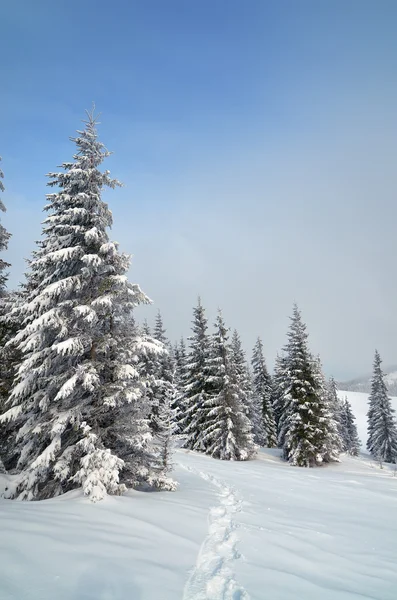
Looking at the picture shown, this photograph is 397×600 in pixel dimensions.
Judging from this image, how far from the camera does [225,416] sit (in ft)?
92.6

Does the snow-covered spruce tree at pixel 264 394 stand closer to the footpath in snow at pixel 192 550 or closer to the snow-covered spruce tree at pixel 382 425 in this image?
the snow-covered spruce tree at pixel 382 425

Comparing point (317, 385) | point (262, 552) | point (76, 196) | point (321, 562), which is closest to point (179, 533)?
point (262, 552)

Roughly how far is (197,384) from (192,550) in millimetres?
26166

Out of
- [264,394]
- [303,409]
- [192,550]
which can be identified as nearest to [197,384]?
[303,409]

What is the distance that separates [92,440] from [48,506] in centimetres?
187

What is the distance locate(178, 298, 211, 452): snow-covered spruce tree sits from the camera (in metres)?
30.4

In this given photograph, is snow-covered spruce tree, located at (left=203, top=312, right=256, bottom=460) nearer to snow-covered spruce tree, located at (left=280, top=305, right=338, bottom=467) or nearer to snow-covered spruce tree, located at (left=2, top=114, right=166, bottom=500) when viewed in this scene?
snow-covered spruce tree, located at (left=280, top=305, right=338, bottom=467)

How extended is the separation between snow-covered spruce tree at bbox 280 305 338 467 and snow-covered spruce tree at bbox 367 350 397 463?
20583 mm

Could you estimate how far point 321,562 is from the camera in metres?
6.20

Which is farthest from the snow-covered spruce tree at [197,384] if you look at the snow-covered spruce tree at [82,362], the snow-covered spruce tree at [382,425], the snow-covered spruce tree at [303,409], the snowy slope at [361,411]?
the snowy slope at [361,411]

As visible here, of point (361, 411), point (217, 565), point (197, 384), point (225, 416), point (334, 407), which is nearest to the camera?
point (217, 565)

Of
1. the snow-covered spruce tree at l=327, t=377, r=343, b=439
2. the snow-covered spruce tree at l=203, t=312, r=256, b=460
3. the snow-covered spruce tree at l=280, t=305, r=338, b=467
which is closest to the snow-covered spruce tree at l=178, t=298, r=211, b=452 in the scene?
the snow-covered spruce tree at l=203, t=312, r=256, b=460

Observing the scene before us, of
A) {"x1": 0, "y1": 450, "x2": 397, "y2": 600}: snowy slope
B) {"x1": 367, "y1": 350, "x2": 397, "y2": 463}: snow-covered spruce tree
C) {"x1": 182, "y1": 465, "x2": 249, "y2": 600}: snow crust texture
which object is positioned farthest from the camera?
{"x1": 367, "y1": 350, "x2": 397, "y2": 463}: snow-covered spruce tree

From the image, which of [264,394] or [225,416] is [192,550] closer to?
[225,416]
